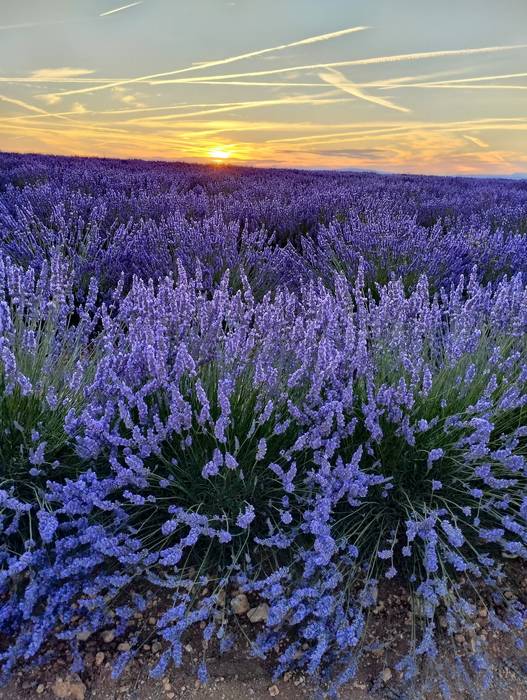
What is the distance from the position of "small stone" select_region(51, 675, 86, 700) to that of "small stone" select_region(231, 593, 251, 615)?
447mm

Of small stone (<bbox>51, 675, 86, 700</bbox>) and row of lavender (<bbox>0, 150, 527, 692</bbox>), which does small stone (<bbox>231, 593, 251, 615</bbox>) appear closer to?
row of lavender (<bbox>0, 150, 527, 692</bbox>)

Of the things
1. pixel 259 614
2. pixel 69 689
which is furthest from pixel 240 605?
pixel 69 689

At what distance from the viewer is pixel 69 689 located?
4.77 ft

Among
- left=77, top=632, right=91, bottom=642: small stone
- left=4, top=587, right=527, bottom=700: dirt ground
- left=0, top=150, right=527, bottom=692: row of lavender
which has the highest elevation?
left=0, top=150, right=527, bottom=692: row of lavender

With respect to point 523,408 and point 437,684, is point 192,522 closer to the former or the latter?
point 437,684

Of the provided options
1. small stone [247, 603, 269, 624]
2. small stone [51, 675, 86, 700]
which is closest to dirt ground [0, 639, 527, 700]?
small stone [51, 675, 86, 700]

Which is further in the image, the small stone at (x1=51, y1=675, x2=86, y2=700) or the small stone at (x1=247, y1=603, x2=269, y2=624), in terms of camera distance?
the small stone at (x1=247, y1=603, x2=269, y2=624)

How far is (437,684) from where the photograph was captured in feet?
4.87

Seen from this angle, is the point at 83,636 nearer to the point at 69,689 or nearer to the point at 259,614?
the point at 69,689

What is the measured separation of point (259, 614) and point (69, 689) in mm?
538

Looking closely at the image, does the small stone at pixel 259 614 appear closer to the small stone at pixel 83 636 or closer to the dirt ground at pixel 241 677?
the dirt ground at pixel 241 677

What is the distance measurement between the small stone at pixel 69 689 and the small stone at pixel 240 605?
1.47ft

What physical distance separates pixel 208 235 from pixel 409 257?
1.55 meters

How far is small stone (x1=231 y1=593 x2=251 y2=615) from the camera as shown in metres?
1.66
